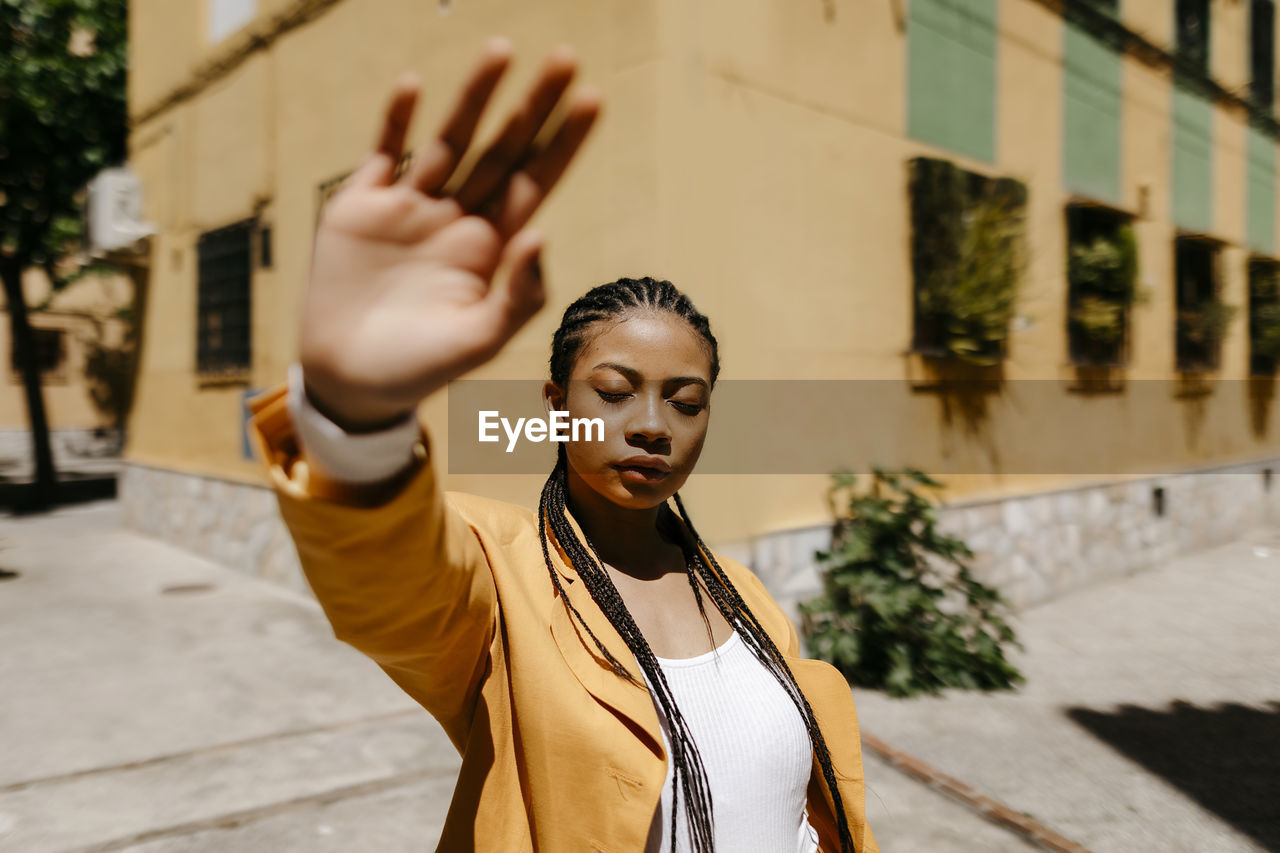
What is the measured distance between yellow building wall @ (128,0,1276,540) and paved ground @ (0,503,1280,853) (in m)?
1.45

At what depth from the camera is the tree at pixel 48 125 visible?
11.5 metres

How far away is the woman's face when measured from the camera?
130 cm

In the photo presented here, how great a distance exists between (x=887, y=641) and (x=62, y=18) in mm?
13994

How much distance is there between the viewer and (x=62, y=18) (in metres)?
11.7

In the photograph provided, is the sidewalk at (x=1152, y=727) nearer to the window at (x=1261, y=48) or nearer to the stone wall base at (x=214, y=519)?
the stone wall base at (x=214, y=519)

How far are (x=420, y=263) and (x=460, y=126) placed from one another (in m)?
0.13

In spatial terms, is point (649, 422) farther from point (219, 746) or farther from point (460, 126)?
point (219, 746)

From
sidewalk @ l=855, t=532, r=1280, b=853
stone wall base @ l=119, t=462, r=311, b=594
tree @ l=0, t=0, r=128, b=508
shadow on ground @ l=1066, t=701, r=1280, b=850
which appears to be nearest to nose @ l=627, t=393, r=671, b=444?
sidewalk @ l=855, t=532, r=1280, b=853

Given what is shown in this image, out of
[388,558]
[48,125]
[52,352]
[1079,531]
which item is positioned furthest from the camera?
[52,352]

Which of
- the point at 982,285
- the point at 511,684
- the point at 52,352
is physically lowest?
the point at 511,684

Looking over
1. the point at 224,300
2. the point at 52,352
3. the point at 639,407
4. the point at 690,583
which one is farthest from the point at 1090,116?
the point at 52,352

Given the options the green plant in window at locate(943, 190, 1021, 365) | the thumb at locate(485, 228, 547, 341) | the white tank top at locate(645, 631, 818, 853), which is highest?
the green plant in window at locate(943, 190, 1021, 365)

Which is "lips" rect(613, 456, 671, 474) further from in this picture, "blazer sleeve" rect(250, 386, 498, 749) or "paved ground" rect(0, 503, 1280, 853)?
"paved ground" rect(0, 503, 1280, 853)

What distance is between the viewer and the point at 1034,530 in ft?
21.6
